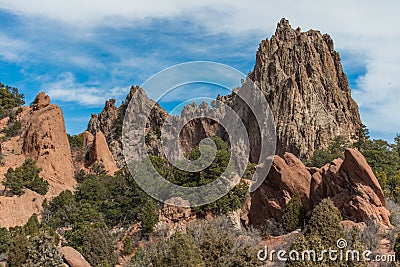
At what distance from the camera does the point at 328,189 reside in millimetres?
22969

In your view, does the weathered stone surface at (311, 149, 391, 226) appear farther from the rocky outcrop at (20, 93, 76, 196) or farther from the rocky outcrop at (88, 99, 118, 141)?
the rocky outcrop at (88, 99, 118, 141)

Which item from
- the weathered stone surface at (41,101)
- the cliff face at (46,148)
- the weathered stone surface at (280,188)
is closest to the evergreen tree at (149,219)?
the weathered stone surface at (280,188)

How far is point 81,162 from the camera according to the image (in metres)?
50.2

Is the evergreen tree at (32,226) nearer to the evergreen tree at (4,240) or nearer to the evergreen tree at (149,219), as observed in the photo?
the evergreen tree at (4,240)

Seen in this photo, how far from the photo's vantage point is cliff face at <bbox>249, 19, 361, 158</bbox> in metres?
59.0

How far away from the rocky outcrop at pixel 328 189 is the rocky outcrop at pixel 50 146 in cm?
2195

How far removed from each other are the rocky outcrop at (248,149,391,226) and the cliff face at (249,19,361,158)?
3254 centimetres

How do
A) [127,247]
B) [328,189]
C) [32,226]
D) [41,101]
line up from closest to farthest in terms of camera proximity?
[328,189], [127,247], [32,226], [41,101]

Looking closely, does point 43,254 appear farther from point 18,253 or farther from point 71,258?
point 18,253

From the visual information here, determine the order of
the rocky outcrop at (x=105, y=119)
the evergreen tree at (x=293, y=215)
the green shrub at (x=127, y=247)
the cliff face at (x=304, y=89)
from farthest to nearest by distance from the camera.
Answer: the rocky outcrop at (x=105, y=119)
the cliff face at (x=304, y=89)
the green shrub at (x=127, y=247)
the evergreen tree at (x=293, y=215)

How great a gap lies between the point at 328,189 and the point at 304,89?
40321mm

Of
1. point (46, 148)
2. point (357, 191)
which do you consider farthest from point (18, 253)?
point (46, 148)

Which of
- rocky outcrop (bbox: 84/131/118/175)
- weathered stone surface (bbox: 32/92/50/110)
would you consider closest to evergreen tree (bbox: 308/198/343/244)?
rocky outcrop (bbox: 84/131/118/175)

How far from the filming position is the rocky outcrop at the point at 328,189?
21.3m
